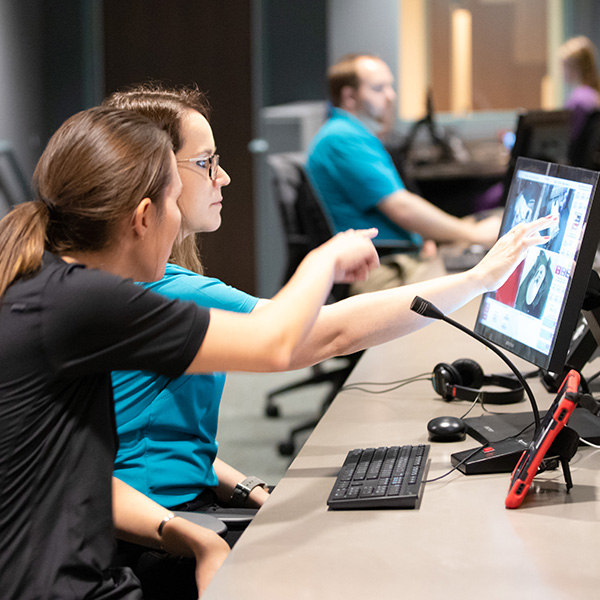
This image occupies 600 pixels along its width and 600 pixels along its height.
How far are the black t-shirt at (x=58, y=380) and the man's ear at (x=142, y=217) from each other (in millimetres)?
124

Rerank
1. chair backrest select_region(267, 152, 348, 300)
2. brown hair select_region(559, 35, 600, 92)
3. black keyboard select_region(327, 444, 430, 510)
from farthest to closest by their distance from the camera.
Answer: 1. brown hair select_region(559, 35, 600, 92)
2. chair backrest select_region(267, 152, 348, 300)
3. black keyboard select_region(327, 444, 430, 510)

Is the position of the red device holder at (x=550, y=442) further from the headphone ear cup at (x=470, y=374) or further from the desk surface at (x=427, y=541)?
the headphone ear cup at (x=470, y=374)

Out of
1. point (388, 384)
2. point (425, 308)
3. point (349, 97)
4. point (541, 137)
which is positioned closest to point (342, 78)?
point (349, 97)

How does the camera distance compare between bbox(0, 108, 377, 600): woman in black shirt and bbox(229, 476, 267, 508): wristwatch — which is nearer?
bbox(0, 108, 377, 600): woman in black shirt

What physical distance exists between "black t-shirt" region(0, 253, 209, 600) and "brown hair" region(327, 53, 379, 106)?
112 inches

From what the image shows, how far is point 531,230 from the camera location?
1.46m

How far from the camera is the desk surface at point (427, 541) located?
95 centimetres

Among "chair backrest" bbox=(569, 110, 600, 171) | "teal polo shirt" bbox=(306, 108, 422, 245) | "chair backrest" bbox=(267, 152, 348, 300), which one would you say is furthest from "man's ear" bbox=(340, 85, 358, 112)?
"chair backrest" bbox=(569, 110, 600, 171)

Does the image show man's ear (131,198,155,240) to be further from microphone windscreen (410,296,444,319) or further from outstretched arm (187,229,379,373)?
microphone windscreen (410,296,444,319)

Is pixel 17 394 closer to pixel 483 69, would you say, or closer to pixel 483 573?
pixel 483 573

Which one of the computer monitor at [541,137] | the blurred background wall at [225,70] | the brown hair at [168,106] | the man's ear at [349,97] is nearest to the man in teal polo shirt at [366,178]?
the man's ear at [349,97]

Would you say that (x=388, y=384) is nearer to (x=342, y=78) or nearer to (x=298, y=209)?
(x=298, y=209)

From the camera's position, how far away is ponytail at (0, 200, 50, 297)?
3.48 ft

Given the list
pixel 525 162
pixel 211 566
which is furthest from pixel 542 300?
pixel 211 566
